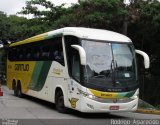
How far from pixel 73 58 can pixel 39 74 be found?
455 cm

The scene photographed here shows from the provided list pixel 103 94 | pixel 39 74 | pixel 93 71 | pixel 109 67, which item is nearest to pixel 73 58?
pixel 93 71

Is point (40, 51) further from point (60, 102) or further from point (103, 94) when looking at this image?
point (103, 94)

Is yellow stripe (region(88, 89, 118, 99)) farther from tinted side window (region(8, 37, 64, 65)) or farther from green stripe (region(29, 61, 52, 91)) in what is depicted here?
green stripe (region(29, 61, 52, 91))

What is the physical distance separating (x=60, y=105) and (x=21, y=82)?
7222mm

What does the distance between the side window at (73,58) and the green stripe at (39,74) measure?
2.34 meters

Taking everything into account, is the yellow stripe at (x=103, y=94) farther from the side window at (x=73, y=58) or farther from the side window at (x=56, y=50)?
the side window at (x=56, y=50)

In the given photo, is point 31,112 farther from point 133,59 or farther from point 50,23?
point 50,23

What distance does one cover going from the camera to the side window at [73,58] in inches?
625

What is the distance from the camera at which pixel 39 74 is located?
20.4 metres

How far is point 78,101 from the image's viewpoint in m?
15.5

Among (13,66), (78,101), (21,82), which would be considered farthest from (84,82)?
(13,66)

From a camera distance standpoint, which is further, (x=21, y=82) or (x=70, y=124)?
(x=21, y=82)

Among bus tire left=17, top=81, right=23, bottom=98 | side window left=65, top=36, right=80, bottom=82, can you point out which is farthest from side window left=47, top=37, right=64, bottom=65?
bus tire left=17, top=81, right=23, bottom=98

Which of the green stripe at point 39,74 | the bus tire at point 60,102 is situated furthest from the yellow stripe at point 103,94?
the green stripe at point 39,74
